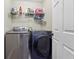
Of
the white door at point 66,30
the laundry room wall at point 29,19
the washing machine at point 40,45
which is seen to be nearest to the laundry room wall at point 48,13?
the laundry room wall at point 29,19

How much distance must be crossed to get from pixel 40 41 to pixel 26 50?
403 mm

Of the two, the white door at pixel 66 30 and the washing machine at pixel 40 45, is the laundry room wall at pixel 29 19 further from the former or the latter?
the white door at pixel 66 30

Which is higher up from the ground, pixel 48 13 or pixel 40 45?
pixel 48 13

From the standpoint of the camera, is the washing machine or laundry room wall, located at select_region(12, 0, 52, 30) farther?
laundry room wall, located at select_region(12, 0, 52, 30)

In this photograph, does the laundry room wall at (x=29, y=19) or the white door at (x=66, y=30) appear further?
the laundry room wall at (x=29, y=19)

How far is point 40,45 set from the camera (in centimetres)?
313

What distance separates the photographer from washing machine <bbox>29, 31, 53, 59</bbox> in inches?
123

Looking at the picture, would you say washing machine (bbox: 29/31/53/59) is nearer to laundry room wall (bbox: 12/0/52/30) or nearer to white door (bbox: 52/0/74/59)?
laundry room wall (bbox: 12/0/52/30)

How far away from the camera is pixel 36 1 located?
4008mm

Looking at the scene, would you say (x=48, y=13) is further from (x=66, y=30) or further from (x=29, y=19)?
(x=66, y=30)

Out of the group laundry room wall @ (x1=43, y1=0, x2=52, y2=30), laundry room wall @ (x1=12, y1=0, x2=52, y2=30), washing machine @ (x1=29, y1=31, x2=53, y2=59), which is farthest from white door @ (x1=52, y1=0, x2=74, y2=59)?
laundry room wall @ (x1=12, y1=0, x2=52, y2=30)

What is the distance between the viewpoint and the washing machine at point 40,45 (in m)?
3.12

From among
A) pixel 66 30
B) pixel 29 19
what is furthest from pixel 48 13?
pixel 66 30
